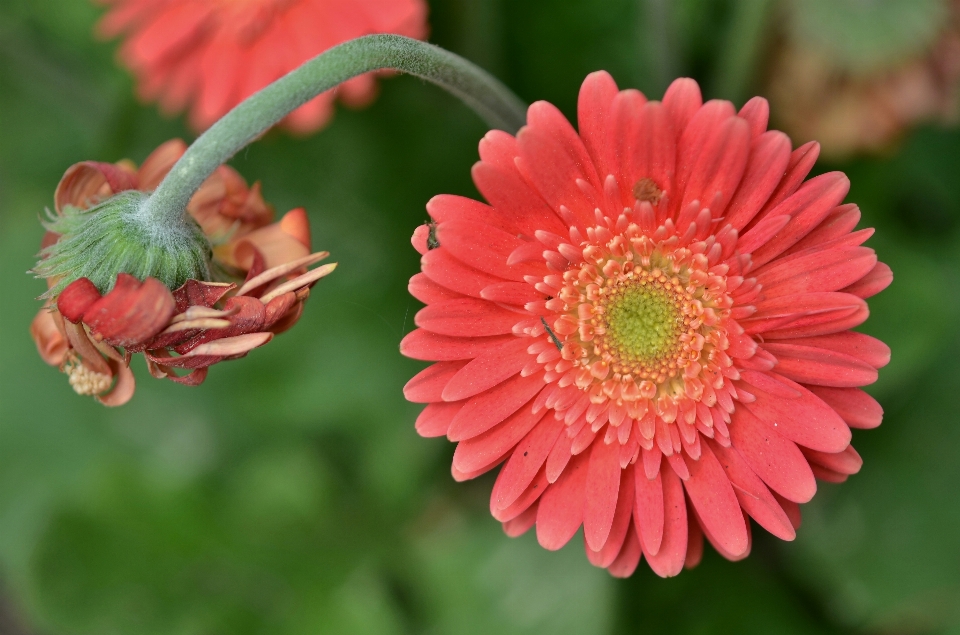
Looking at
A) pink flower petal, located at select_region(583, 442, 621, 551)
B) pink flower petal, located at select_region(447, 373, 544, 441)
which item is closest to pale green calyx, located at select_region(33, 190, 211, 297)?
pink flower petal, located at select_region(447, 373, 544, 441)

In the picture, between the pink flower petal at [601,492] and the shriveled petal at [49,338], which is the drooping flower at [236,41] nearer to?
the shriveled petal at [49,338]

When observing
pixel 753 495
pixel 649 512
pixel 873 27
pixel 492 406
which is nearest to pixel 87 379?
pixel 492 406

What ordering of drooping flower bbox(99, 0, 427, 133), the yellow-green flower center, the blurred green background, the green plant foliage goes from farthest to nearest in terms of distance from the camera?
1. the blurred green background
2. the green plant foliage
3. drooping flower bbox(99, 0, 427, 133)
4. the yellow-green flower center

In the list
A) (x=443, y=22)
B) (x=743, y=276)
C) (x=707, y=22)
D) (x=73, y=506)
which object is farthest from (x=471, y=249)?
(x=73, y=506)

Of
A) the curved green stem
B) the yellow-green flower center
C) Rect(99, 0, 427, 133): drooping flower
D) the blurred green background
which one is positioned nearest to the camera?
the curved green stem

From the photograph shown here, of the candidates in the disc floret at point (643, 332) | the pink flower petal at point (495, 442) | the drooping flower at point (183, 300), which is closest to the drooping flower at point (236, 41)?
the drooping flower at point (183, 300)

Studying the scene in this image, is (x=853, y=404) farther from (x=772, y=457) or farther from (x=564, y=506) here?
(x=564, y=506)

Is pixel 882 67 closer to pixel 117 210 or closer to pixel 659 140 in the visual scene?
pixel 659 140

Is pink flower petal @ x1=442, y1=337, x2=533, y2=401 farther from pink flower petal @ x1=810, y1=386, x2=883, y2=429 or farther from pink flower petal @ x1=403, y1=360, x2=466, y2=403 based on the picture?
pink flower petal @ x1=810, y1=386, x2=883, y2=429
